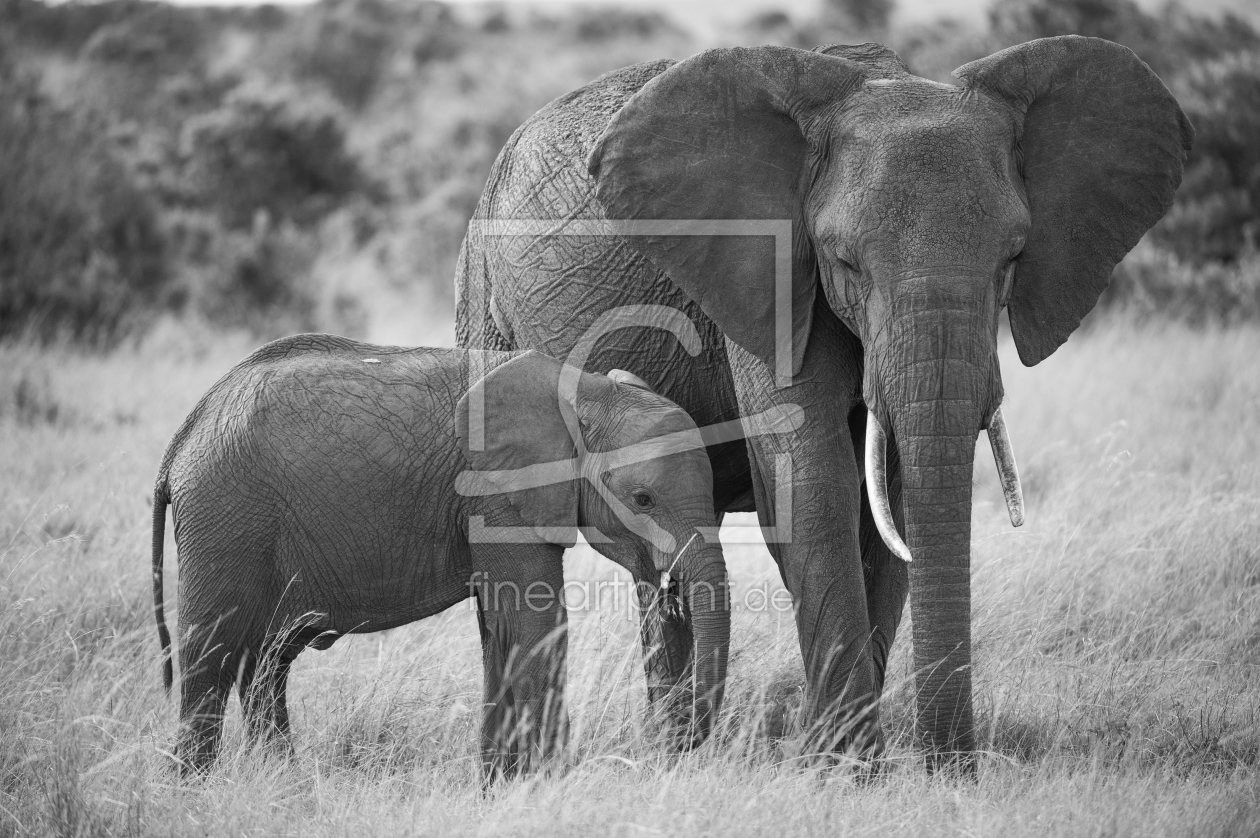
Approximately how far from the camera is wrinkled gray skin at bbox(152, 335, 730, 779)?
4.50 meters

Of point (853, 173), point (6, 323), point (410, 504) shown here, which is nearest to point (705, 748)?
point (410, 504)

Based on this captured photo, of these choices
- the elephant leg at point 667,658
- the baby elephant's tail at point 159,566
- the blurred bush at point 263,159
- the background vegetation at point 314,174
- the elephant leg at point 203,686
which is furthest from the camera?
the blurred bush at point 263,159

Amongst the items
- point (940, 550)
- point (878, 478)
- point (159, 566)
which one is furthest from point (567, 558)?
point (940, 550)

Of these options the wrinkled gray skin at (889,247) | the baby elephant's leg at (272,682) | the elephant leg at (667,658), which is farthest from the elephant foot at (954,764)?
the baby elephant's leg at (272,682)

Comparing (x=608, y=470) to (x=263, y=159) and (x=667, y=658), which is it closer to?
(x=667, y=658)

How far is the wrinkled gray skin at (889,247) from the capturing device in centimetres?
407

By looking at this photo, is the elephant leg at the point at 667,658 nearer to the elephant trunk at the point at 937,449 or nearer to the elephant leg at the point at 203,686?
the elephant trunk at the point at 937,449

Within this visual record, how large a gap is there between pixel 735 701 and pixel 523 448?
155cm

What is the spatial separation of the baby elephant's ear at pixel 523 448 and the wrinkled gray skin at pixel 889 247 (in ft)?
2.09

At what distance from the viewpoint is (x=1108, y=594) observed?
6.46 meters

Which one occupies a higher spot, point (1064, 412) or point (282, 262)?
point (282, 262)

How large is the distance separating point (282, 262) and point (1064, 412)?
30.0ft

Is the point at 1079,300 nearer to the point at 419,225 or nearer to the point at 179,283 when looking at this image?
the point at 179,283

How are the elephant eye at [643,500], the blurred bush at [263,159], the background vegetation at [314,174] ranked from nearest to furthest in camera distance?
1. the elephant eye at [643,500]
2. the background vegetation at [314,174]
3. the blurred bush at [263,159]
